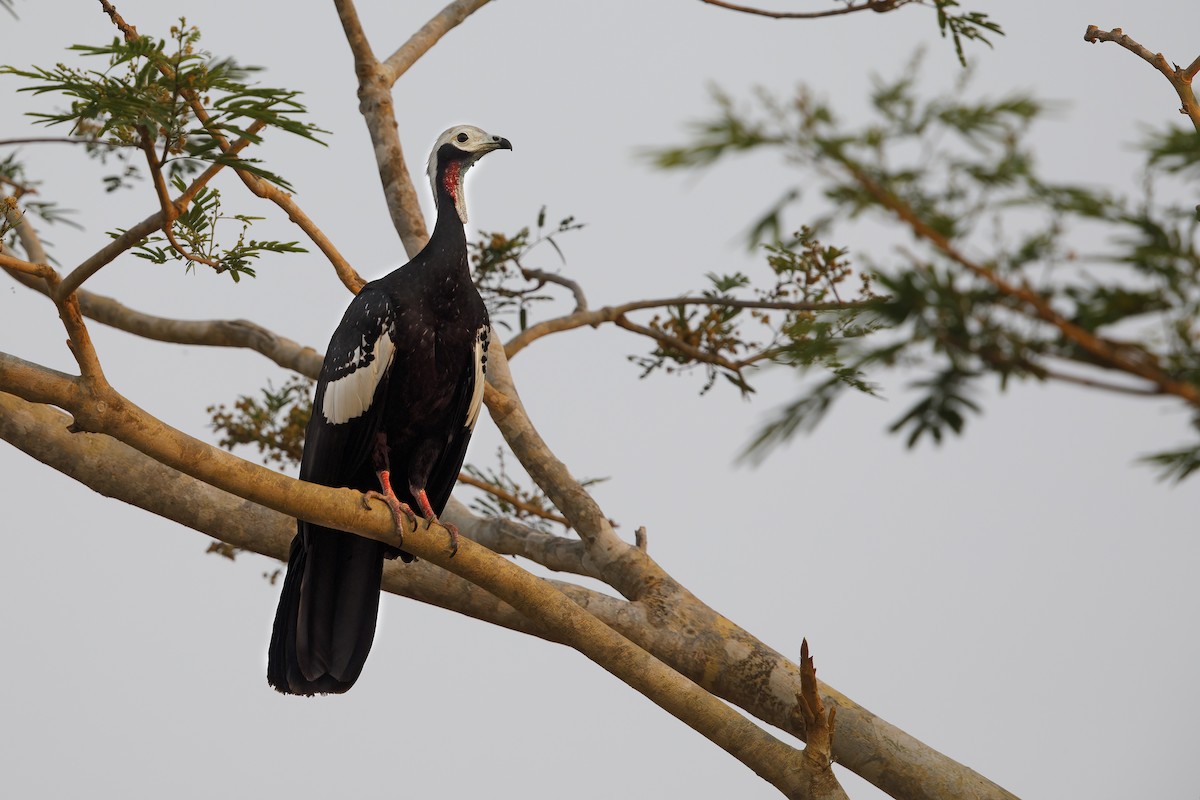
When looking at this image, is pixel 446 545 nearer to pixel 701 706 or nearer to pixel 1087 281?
pixel 701 706

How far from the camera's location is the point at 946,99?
158cm

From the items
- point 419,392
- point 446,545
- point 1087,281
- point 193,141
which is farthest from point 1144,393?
point 419,392

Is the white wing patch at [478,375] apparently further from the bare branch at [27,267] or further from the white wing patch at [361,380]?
the bare branch at [27,267]

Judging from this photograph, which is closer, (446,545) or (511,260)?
(446,545)

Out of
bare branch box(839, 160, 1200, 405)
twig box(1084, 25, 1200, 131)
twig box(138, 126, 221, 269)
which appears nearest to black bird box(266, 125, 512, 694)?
twig box(138, 126, 221, 269)

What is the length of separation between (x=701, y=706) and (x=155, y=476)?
178 cm

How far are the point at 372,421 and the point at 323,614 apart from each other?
0.61 meters

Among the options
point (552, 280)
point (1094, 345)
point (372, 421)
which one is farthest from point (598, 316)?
point (1094, 345)

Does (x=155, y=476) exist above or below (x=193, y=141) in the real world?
below

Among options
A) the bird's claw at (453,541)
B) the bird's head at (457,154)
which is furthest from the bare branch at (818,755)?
the bird's head at (457,154)

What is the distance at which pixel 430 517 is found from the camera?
12.1 feet

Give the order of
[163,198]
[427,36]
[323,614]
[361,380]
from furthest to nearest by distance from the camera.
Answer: [427,36] → [323,614] → [361,380] → [163,198]

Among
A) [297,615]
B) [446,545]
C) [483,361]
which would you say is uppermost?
[483,361]

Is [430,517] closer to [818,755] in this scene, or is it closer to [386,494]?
[386,494]
